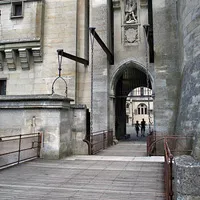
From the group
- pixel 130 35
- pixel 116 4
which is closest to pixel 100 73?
pixel 130 35

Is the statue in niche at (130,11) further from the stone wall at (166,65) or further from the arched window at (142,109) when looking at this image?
the arched window at (142,109)

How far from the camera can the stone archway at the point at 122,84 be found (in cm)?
1331

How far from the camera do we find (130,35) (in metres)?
13.5

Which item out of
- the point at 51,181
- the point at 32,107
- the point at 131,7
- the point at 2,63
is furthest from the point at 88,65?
the point at 51,181

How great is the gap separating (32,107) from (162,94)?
674 cm

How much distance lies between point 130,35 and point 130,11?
4.75ft

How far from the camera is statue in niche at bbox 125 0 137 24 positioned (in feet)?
44.7

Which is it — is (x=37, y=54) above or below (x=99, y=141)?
above

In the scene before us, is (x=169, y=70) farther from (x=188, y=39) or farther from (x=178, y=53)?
(x=188, y=39)

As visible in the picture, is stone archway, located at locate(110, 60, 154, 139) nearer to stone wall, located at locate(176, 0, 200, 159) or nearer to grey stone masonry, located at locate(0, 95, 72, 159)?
stone wall, located at locate(176, 0, 200, 159)

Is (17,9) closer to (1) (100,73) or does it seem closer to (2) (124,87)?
(1) (100,73)

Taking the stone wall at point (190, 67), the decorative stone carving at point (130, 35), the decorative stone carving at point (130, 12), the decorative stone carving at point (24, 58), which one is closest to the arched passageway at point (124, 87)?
the decorative stone carving at point (130, 35)

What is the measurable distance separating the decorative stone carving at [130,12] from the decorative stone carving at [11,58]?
674 centimetres

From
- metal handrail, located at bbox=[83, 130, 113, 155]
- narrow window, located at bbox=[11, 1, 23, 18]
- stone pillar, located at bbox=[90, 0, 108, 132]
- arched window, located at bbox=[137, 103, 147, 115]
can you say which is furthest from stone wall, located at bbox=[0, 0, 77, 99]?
arched window, located at bbox=[137, 103, 147, 115]
